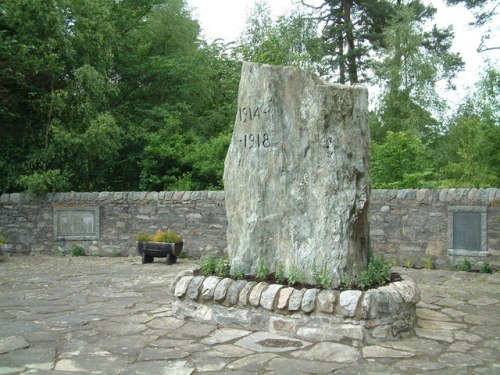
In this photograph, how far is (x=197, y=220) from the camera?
36.4 feet

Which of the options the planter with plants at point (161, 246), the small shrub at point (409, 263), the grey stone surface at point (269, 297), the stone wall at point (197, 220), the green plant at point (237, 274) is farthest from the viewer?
the planter with plants at point (161, 246)

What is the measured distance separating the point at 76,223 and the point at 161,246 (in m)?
2.86

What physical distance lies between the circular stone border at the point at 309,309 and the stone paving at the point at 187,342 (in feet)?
0.43

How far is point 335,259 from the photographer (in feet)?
17.0

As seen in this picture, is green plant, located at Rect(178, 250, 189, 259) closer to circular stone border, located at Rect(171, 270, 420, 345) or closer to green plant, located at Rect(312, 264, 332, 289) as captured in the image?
circular stone border, located at Rect(171, 270, 420, 345)

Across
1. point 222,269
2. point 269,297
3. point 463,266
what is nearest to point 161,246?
point 222,269

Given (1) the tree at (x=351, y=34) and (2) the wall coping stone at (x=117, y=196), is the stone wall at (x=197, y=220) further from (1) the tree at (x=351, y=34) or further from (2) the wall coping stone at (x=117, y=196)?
(1) the tree at (x=351, y=34)

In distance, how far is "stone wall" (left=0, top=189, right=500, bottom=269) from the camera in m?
9.09

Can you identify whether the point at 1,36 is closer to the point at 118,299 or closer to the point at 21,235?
the point at 21,235

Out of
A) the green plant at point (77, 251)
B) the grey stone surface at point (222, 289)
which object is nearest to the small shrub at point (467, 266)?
the grey stone surface at point (222, 289)

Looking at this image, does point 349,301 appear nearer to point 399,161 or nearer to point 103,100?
point 399,161

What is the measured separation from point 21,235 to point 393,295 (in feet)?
33.0

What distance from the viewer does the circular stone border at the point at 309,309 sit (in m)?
4.61

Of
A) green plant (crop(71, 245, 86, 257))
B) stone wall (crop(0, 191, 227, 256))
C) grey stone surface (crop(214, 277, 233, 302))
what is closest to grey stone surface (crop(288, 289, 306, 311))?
grey stone surface (crop(214, 277, 233, 302))
